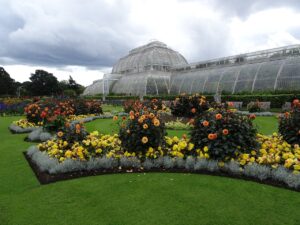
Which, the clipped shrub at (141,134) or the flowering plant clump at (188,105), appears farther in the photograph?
the flowering plant clump at (188,105)

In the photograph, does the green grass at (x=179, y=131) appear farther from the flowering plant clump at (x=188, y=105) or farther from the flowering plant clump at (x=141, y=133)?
the flowering plant clump at (x=141, y=133)

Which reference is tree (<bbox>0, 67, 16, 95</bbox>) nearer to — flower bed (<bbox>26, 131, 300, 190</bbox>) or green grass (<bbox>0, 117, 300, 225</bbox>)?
flower bed (<bbox>26, 131, 300, 190</bbox>)

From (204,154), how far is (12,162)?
4764 mm

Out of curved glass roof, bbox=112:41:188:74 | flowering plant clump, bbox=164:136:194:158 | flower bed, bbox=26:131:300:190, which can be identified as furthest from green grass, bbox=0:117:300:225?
curved glass roof, bbox=112:41:188:74

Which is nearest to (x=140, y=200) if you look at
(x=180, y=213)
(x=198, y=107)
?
(x=180, y=213)

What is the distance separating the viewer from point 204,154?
19.9 feet

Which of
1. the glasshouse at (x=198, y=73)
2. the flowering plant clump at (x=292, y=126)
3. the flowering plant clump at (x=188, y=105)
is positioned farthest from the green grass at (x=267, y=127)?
the glasshouse at (x=198, y=73)

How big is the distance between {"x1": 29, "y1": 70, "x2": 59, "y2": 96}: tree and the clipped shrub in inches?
2936

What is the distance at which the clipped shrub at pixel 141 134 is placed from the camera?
6453mm

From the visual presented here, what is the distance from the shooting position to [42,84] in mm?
77250

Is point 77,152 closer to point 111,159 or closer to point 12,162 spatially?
point 111,159

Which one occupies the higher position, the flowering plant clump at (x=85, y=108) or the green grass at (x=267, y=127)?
the flowering plant clump at (x=85, y=108)

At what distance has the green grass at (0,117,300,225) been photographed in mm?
3846

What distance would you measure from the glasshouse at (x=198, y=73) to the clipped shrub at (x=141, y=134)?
23605mm
